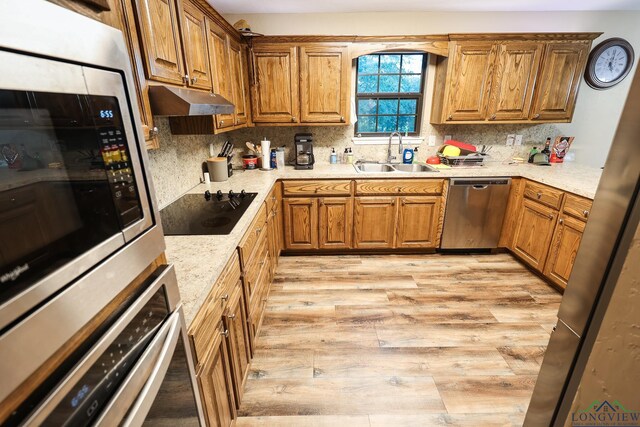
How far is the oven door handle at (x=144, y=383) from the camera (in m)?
0.53

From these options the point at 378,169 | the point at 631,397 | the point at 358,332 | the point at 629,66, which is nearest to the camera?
the point at 631,397

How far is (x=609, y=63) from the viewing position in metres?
3.08

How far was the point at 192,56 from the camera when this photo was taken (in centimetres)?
172

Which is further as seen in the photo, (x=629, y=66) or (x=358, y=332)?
(x=629, y=66)

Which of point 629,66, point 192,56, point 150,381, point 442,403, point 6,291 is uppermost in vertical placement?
point 629,66

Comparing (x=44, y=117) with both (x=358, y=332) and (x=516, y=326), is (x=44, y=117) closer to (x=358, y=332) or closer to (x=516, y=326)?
(x=358, y=332)

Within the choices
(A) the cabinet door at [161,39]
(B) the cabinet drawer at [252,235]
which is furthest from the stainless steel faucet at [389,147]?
(A) the cabinet door at [161,39]

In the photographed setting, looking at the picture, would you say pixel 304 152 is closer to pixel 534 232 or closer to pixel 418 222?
pixel 418 222

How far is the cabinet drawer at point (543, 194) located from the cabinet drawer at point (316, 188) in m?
1.69

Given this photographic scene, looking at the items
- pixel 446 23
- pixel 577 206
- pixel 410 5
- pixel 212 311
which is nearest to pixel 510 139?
pixel 577 206

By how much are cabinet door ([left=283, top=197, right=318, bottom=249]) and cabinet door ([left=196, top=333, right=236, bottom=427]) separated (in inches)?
72.1

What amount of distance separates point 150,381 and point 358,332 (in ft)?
5.38

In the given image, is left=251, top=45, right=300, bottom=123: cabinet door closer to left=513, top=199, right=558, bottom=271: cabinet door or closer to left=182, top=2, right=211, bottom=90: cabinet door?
left=182, top=2, right=211, bottom=90: cabinet door

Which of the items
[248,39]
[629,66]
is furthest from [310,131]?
[629,66]
